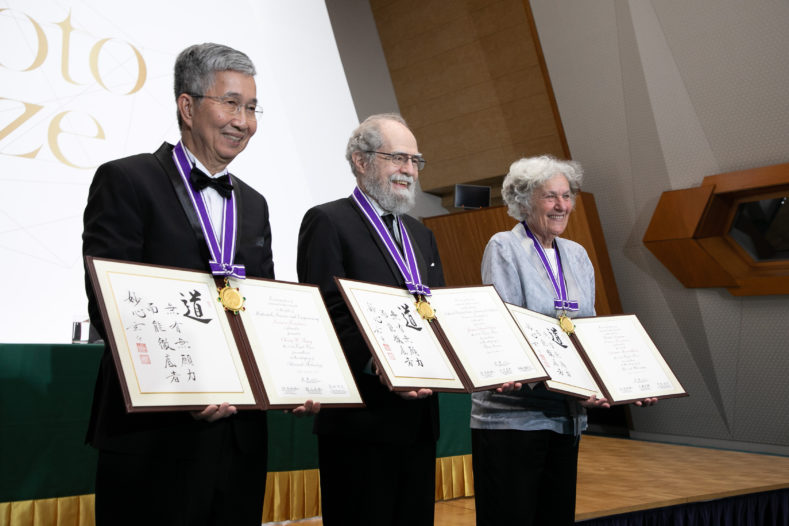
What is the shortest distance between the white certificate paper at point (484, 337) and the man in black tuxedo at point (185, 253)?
1.61 ft

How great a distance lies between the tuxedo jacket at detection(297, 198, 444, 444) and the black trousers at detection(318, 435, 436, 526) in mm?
37

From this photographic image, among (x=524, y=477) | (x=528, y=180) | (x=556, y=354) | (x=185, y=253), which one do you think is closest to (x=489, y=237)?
(x=528, y=180)

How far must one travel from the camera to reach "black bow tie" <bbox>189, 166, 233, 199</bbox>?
140 centimetres

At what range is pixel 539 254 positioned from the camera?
7.27 feet

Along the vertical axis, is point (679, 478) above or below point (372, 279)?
below

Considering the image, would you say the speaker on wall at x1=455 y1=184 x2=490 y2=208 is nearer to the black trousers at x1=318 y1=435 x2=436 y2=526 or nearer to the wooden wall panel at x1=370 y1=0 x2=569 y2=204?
the wooden wall panel at x1=370 y1=0 x2=569 y2=204

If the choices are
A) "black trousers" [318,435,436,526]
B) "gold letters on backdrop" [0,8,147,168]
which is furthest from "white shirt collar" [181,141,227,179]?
"gold letters on backdrop" [0,8,147,168]

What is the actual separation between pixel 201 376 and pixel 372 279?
614mm

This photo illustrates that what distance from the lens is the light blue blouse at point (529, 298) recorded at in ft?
6.42

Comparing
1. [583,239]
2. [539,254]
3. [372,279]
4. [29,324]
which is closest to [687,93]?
[583,239]

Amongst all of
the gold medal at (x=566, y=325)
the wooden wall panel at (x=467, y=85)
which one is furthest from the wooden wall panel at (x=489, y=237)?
the gold medal at (x=566, y=325)

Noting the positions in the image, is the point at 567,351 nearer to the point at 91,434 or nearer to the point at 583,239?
the point at 91,434

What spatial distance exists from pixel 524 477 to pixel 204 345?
1096 millimetres

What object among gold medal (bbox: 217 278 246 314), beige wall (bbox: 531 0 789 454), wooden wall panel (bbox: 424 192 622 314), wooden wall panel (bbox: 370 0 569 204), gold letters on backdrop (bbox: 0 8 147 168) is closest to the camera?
gold medal (bbox: 217 278 246 314)
